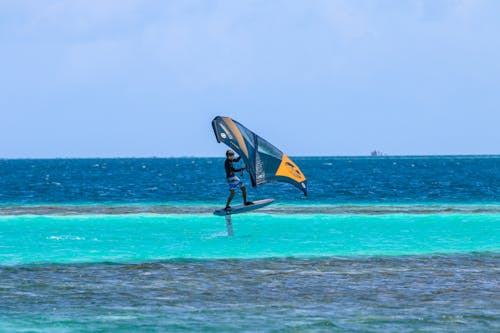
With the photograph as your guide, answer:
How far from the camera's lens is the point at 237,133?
23.4m

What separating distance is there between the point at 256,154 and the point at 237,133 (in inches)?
37.5

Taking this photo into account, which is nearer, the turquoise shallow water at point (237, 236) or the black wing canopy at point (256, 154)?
the turquoise shallow water at point (237, 236)

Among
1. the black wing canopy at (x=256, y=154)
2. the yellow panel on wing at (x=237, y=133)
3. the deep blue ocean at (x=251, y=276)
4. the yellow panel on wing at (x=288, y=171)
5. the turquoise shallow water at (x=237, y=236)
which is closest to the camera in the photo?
the deep blue ocean at (x=251, y=276)

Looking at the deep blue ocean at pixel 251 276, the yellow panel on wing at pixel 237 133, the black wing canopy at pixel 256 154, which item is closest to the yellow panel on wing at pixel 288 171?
the black wing canopy at pixel 256 154

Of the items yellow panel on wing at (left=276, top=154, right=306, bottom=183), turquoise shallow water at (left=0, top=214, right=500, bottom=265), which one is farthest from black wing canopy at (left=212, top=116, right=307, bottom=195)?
turquoise shallow water at (left=0, top=214, right=500, bottom=265)

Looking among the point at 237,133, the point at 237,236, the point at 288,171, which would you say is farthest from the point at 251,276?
the point at 237,236

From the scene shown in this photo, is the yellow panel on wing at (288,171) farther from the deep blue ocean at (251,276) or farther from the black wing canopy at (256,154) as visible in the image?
the deep blue ocean at (251,276)

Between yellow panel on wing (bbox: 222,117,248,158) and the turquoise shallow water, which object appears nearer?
the turquoise shallow water

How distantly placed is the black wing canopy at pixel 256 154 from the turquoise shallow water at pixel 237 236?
213 cm

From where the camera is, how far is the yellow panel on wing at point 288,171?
79.7ft

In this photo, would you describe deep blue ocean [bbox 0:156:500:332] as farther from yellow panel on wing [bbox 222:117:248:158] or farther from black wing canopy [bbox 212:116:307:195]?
yellow panel on wing [bbox 222:117:248:158]

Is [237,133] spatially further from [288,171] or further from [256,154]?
[288,171]

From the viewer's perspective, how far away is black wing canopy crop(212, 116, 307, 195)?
75.8ft

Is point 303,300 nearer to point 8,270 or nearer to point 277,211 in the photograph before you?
point 8,270
